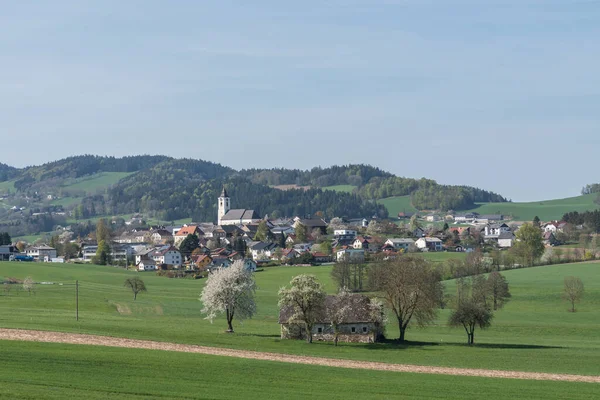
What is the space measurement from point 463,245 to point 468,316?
12931 centimetres

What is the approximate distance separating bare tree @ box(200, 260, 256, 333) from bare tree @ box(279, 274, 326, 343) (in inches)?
235

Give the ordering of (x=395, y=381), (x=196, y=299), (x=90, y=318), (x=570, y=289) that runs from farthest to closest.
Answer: (x=196, y=299) → (x=570, y=289) → (x=90, y=318) → (x=395, y=381)

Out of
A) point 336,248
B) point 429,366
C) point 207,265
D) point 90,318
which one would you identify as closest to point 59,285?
point 90,318

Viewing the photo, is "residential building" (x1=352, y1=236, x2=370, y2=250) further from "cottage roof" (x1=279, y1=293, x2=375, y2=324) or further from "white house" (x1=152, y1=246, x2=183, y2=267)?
"cottage roof" (x1=279, y1=293, x2=375, y2=324)

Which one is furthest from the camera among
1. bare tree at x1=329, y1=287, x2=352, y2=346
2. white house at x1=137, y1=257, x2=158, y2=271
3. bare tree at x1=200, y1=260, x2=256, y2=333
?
white house at x1=137, y1=257, x2=158, y2=271

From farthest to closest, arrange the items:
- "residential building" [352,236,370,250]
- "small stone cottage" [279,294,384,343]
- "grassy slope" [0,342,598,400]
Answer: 1. "residential building" [352,236,370,250]
2. "small stone cottage" [279,294,384,343]
3. "grassy slope" [0,342,598,400]

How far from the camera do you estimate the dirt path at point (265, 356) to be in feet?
157

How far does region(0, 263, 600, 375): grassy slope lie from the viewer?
56.0 m

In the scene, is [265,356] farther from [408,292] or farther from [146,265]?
[146,265]

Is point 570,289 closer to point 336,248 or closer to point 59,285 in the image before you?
point 59,285

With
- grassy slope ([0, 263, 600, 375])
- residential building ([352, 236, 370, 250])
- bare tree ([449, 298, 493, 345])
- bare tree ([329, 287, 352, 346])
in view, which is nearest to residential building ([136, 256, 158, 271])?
grassy slope ([0, 263, 600, 375])

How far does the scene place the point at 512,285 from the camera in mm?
111375

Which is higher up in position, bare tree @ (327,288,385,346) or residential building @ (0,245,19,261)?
residential building @ (0,245,19,261)

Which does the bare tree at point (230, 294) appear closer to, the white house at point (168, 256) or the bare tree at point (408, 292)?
the bare tree at point (408, 292)
